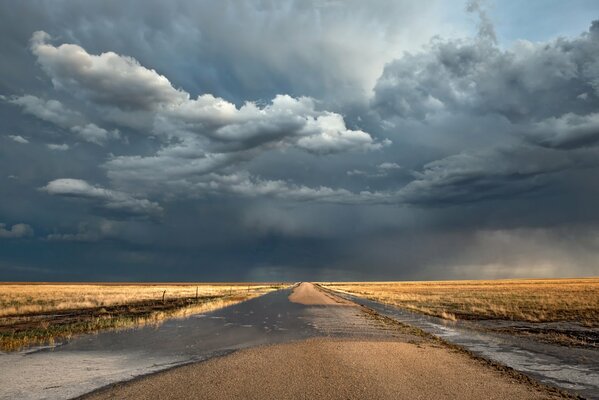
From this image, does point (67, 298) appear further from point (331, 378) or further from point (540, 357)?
point (540, 357)

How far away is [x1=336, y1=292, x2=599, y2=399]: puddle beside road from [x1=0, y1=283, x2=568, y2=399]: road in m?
1.13

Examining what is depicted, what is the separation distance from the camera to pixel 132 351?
50.4ft

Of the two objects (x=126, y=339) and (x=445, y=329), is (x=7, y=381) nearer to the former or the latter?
(x=126, y=339)

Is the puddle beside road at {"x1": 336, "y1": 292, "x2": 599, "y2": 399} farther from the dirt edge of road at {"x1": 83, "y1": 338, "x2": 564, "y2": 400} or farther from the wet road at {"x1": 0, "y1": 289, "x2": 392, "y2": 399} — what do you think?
the wet road at {"x1": 0, "y1": 289, "x2": 392, "y2": 399}

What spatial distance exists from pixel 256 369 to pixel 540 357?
9851mm

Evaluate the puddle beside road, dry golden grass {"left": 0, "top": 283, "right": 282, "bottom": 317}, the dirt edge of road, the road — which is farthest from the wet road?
dry golden grass {"left": 0, "top": 283, "right": 282, "bottom": 317}

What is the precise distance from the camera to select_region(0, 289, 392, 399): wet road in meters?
10.5

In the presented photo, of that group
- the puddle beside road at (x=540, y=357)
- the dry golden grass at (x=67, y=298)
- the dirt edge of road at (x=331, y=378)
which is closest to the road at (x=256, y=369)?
the dirt edge of road at (x=331, y=378)

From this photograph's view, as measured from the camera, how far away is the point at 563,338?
19391 mm

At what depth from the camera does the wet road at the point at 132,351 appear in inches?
414

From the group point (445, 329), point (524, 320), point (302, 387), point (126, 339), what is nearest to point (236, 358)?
point (302, 387)

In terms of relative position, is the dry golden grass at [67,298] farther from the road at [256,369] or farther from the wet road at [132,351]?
the road at [256,369]

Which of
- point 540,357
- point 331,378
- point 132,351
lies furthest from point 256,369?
point 540,357

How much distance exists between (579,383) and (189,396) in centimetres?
945
